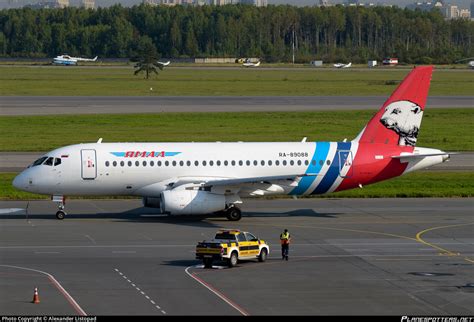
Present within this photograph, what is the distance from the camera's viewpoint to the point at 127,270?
39.7 metres

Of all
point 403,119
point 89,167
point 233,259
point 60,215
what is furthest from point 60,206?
point 403,119

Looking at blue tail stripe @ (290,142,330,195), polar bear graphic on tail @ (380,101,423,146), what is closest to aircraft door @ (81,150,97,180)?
blue tail stripe @ (290,142,330,195)

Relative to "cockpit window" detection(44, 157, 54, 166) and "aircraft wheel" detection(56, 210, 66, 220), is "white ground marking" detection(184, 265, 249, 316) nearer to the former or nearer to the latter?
"aircraft wheel" detection(56, 210, 66, 220)

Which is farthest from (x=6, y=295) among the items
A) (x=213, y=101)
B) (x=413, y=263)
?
(x=213, y=101)

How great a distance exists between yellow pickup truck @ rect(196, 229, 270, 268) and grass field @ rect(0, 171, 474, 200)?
22759 mm

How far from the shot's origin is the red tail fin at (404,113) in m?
56.9

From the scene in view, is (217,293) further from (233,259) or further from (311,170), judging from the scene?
(311,170)

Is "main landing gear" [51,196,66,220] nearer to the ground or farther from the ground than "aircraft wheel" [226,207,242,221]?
farther from the ground

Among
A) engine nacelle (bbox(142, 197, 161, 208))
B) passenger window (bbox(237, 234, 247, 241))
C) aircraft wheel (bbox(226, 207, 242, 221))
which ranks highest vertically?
passenger window (bbox(237, 234, 247, 241))

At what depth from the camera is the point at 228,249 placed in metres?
40.1

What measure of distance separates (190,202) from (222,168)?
381 centimetres

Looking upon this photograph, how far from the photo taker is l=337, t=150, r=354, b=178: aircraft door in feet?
181

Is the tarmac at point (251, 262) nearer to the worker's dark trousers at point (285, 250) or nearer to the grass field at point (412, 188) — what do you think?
the worker's dark trousers at point (285, 250)

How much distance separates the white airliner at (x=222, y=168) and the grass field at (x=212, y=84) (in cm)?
8279
